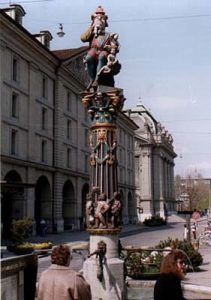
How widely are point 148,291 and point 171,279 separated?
320 inches

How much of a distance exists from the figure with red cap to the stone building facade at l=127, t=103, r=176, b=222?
Result: 88078mm

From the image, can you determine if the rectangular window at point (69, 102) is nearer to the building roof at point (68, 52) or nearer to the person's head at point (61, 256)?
the building roof at point (68, 52)

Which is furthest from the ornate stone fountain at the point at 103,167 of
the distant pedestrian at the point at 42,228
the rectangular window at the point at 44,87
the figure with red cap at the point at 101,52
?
the rectangular window at the point at 44,87

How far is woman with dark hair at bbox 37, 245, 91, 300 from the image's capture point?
5.38m

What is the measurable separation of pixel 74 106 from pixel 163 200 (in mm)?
57777

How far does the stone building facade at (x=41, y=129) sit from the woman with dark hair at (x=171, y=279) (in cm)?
2797

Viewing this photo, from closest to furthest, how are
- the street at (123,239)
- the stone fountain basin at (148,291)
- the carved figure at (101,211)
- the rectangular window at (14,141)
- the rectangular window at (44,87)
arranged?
the carved figure at (101,211)
the stone fountain basin at (148,291)
the street at (123,239)
the rectangular window at (14,141)
the rectangular window at (44,87)

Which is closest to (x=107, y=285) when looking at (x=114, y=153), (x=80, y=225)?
(x=114, y=153)

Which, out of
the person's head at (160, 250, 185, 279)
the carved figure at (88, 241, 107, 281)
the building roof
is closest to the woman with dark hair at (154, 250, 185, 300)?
the person's head at (160, 250, 185, 279)

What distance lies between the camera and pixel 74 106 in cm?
5828

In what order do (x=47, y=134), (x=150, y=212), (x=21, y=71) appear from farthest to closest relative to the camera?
(x=150, y=212), (x=47, y=134), (x=21, y=71)

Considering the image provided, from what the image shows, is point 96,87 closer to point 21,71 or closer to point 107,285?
point 107,285

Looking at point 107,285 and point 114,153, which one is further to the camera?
point 114,153

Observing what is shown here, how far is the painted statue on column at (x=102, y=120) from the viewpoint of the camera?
10.8 metres
